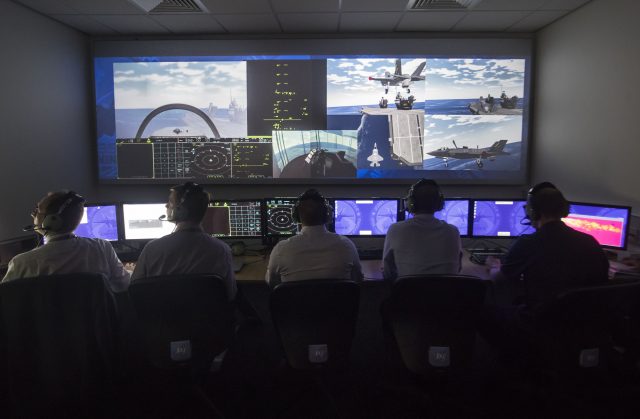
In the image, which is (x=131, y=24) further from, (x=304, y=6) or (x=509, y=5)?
(x=509, y=5)

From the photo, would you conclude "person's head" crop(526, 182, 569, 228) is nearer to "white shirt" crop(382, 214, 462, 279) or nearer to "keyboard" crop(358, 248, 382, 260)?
"white shirt" crop(382, 214, 462, 279)

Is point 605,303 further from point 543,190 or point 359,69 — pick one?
point 359,69

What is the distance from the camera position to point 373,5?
2.78 meters

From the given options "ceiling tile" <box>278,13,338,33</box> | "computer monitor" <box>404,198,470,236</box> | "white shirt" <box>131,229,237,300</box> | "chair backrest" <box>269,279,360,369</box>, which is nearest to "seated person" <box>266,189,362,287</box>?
"chair backrest" <box>269,279,360,369</box>

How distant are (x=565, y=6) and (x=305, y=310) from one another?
3.09 meters

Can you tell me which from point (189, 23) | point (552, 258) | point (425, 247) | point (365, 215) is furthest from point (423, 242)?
point (189, 23)

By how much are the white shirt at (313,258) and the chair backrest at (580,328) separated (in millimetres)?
936

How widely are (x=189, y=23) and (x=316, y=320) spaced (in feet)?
9.04

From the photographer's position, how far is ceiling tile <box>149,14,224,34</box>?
2.97 meters

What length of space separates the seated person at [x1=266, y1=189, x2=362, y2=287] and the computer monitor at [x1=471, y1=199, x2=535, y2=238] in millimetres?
1462

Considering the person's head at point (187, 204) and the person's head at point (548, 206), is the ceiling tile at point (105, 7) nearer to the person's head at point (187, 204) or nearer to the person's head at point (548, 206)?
the person's head at point (187, 204)

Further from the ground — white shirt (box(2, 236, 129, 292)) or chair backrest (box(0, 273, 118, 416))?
white shirt (box(2, 236, 129, 292))

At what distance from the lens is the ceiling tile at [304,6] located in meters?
2.73

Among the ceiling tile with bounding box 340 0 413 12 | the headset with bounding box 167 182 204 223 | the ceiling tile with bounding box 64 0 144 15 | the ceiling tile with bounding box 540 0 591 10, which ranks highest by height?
the ceiling tile with bounding box 540 0 591 10
